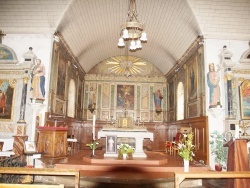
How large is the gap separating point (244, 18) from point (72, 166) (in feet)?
27.9

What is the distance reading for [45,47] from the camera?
9.45 metres

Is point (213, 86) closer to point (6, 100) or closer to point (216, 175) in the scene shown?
point (216, 175)

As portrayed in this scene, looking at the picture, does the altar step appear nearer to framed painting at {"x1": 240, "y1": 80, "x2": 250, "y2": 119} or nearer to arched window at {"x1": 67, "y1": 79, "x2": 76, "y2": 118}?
framed painting at {"x1": 240, "y1": 80, "x2": 250, "y2": 119}

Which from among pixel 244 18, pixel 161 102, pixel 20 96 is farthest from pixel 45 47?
pixel 161 102

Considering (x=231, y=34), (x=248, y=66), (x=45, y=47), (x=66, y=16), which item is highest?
(x=66, y=16)

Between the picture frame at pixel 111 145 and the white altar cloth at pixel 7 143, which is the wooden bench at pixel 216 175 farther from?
the white altar cloth at pixel 7 143

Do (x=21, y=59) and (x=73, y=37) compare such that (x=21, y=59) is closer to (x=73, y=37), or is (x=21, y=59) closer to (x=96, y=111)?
(x=73, y=37)

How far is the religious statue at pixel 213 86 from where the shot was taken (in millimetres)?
8852

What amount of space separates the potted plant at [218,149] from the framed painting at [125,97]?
8760 millimetres

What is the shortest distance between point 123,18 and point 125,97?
21.9 feet

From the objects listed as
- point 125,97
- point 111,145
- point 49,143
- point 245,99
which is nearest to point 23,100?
point 49,143

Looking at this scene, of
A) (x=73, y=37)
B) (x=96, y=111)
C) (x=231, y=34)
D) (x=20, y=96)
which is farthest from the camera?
(x=96, y=111)

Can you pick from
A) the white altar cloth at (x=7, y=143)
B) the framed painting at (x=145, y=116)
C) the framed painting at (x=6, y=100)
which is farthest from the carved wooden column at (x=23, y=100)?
the framed painting at (x=145, y=116)

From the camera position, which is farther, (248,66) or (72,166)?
(248,66)
